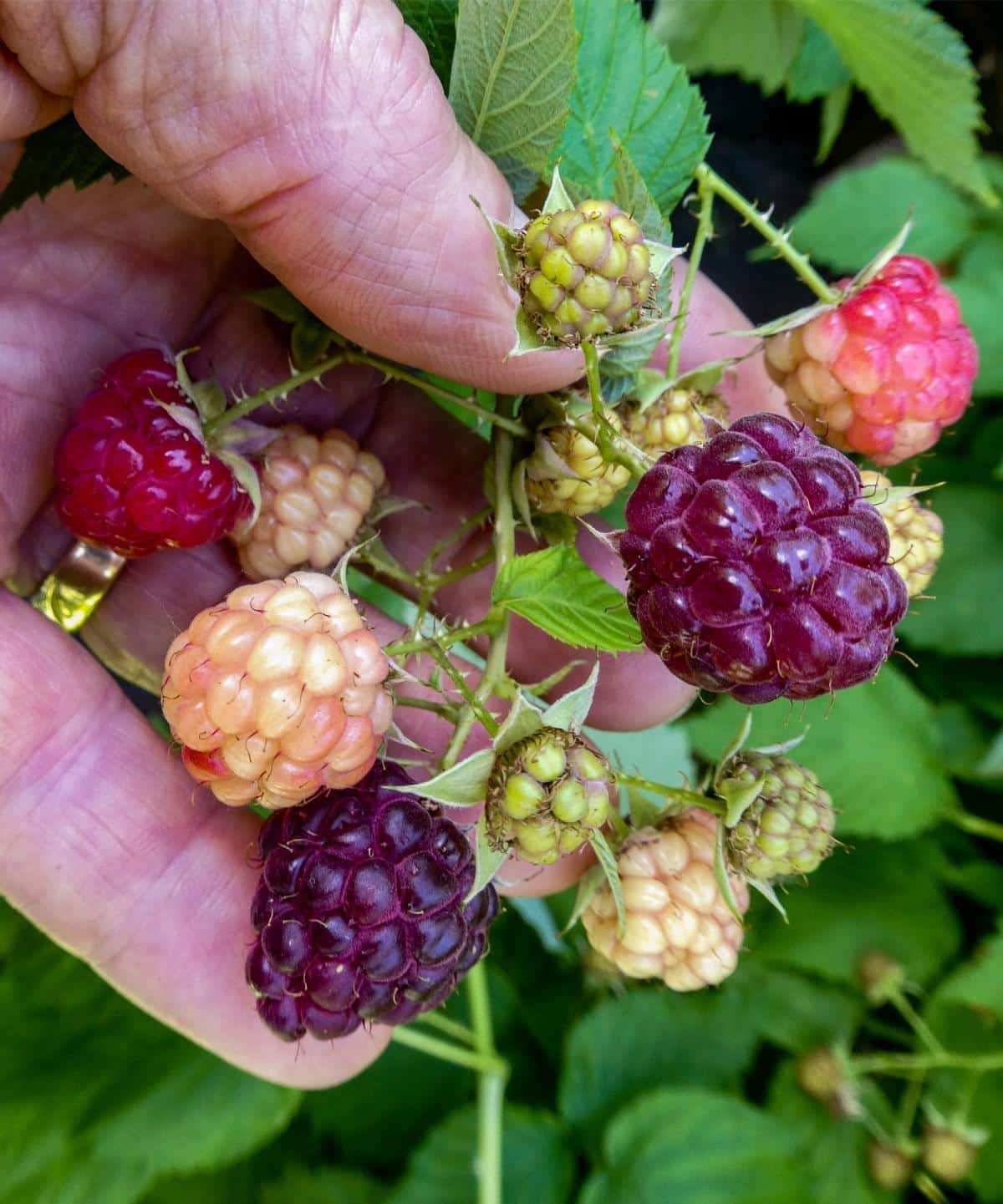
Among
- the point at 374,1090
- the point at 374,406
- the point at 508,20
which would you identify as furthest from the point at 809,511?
the point at 374,1090

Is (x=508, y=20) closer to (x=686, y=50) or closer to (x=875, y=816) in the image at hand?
(x=686, y=50)

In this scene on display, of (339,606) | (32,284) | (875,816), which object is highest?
(339,606)

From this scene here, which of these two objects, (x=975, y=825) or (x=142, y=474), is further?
(x=975, y=825)

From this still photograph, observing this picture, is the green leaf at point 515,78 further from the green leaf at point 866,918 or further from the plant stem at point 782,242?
the green leaf at point 866,918

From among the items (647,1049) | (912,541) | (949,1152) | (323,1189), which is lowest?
(323,1189)

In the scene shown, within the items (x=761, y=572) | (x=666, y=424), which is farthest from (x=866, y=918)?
(x=761, y=572)

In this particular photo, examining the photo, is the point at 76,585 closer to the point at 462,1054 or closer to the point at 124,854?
the point at 124,854
